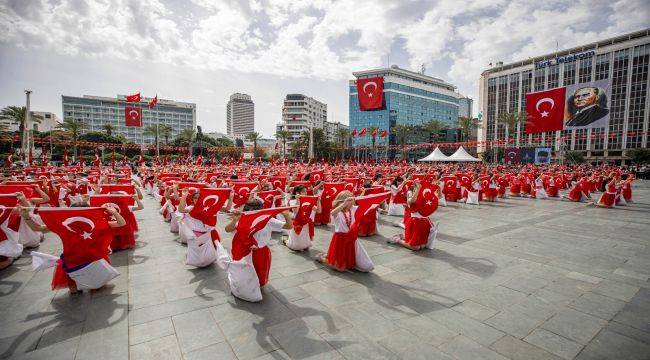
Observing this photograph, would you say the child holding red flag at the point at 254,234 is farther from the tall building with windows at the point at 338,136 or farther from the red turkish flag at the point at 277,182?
the tall building with windows at the point at 338,136

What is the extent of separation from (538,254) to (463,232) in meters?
2.31

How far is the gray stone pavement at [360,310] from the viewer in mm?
3479

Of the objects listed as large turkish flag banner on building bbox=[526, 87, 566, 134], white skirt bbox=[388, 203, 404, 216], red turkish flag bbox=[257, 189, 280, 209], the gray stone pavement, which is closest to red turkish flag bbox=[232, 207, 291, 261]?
the gray stone pavement

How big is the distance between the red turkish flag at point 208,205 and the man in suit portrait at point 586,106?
65.0ft

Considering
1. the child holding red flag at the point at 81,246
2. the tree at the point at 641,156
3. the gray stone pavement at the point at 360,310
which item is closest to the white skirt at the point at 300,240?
the gray stone pavement at the point at 360,310

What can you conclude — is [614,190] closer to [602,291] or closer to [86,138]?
[602,291]

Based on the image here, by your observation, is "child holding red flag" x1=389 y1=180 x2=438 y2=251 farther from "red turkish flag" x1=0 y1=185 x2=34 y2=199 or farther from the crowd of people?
"red turkish flag" x1=0 y1=185 x2=34 y2=199

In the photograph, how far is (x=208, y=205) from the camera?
6090 mm

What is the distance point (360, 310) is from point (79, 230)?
446 centimetres

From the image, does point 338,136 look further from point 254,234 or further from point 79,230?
point 79,230

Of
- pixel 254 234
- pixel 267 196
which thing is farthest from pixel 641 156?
pixel 254 234

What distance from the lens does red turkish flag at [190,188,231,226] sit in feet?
19.8

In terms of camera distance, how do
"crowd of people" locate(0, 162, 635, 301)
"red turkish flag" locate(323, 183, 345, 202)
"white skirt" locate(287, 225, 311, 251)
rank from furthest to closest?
"red turkish flag" locate(323, 183, 345, 202), "white skirt" locate(287, 225, 311, 251), "crowd of people" locate(0, 162, 635, 301)

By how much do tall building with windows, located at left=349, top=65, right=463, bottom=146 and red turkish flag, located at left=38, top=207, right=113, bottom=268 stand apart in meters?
104
